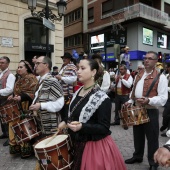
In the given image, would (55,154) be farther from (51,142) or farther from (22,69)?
(22,69)

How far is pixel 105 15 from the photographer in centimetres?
2623

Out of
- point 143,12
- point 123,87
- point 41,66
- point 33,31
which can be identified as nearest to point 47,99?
point 41,66

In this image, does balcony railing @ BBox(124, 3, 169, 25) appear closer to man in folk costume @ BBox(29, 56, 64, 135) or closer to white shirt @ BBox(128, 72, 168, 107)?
white shirt @ BBox(128, 72, 168, 107)

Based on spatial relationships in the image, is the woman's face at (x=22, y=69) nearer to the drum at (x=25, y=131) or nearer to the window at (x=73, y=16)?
the drum at (x=25, y=131)

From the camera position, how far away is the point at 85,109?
253 cm

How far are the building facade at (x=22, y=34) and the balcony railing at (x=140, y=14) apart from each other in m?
11.1

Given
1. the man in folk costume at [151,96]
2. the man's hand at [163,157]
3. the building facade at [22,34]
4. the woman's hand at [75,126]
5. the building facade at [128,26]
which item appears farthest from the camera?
the building facade at [128,26]

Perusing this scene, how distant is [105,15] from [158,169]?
78.3ft

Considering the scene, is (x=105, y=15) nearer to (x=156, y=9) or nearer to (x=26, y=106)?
(x=156, y=9)

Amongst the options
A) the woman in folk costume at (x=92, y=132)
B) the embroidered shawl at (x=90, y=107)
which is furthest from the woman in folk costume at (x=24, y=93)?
the embroidered shawl at (x=90, y=107)

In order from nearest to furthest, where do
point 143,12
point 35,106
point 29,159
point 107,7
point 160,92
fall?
point 35,106 → point 160,92 → point 29,159 → point 143,12 → point 107,7

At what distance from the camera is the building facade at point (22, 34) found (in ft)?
38.3

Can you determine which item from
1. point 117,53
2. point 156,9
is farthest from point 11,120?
point 156,9

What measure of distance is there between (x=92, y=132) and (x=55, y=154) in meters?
0.44
